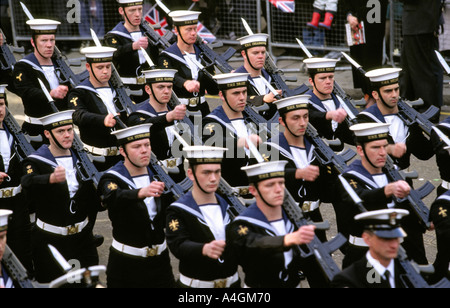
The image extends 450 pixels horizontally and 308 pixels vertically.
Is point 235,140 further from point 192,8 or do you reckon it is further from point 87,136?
point 192,8

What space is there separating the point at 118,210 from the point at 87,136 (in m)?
2.71

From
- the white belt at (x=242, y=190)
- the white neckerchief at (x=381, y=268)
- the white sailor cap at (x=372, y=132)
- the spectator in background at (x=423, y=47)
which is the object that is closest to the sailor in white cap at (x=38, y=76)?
the white belt at (x=242, y=190)

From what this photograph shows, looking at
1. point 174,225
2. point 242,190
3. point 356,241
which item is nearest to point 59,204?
point 174,225

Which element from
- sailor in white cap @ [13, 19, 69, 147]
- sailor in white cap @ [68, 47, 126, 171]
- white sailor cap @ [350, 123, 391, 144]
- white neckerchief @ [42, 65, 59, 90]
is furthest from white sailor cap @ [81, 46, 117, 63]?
white sailor cap @ [350, 123, 391, 144]

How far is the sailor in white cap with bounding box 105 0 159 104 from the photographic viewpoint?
1251cm

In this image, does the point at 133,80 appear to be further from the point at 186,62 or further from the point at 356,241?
the point at 356,241

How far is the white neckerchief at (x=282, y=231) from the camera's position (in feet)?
24.3

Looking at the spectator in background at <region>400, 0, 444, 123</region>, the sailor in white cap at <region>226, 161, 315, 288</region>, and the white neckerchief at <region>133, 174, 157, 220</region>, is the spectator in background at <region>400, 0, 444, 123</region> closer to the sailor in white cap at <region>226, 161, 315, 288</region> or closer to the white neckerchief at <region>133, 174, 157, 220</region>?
the white neckerchief at <region>133, 174, 157, 220</region>

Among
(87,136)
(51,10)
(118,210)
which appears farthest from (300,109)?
A: (51,10)

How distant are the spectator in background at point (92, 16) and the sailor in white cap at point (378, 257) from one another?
11720 mm

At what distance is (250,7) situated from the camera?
1723 cm

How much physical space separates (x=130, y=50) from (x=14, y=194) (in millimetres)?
3447

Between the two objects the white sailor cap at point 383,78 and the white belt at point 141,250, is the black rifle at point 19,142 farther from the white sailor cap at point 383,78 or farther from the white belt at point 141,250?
the white sailor cap at point 383,78

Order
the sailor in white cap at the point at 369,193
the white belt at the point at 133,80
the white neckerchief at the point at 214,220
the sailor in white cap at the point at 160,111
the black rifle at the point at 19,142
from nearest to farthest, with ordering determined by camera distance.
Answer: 1. the white neckerchief at the point at 214,220
2. the sailor in white cap at the point at 369,193
3. the black rifle at the point at 19,142
4. the sailor in white cap at the point at 160,111
5. the white belt at the point at 133,80
